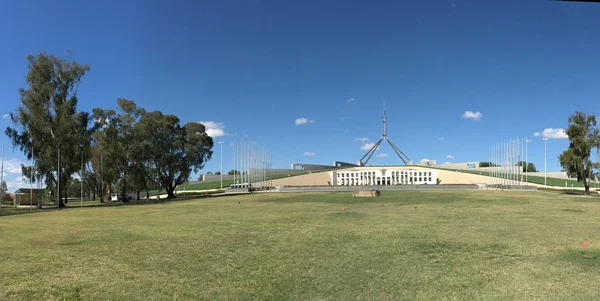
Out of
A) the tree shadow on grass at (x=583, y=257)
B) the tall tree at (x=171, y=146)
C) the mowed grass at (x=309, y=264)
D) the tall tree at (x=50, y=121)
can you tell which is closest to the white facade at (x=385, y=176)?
the tall tree at (x=171, y=146)

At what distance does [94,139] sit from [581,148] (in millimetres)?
51027

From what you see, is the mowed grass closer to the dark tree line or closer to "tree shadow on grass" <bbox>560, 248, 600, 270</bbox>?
"tree shadow on grass" <bbox>560, 248, 600, 270</bbox>

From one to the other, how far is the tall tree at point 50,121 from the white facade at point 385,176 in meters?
81.7

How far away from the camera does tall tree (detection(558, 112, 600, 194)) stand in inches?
1631

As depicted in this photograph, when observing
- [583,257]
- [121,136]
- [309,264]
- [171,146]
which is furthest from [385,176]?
[309,264]

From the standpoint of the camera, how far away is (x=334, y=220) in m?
17.0

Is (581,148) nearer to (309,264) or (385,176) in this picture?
(309,264)

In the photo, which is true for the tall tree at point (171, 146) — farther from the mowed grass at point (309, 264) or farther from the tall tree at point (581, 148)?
the tall tree at point (581, 148)

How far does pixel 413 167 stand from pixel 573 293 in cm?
11152

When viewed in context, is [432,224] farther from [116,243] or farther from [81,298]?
[81,298]

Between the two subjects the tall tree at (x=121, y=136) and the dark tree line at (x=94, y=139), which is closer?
the dark tree line at (x=94, y=139)

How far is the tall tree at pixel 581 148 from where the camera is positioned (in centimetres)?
4144

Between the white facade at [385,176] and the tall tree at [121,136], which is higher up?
the tall tree at [121,136]

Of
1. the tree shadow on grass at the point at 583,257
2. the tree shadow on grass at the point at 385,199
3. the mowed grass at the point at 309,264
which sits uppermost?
the tree shadow on grass at the point at 583,257
